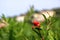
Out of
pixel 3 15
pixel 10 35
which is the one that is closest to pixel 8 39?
pixel 10 35

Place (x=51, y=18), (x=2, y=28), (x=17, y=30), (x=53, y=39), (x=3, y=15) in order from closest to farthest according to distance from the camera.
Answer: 1. (x=53, y=39)
2. (x=51, y=18)
3. (x=3, y=15)
4. (x=17, y=30)
5. (x=2, y=28)

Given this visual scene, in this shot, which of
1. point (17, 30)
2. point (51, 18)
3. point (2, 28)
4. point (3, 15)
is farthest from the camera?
point (2, 28)

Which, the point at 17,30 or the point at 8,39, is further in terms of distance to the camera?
the point at 17,30

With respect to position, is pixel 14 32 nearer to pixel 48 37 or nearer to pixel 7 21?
pixel 7 21

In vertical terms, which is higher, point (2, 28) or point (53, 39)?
point (53, 39)

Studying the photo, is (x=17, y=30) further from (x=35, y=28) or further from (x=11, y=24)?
(x=35, y=28)

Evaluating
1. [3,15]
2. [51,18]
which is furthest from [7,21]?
[51,18]

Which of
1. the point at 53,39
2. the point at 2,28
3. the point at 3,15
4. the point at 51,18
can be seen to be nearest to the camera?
the point at 53,39

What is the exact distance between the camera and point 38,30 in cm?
124

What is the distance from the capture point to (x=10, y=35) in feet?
5.62

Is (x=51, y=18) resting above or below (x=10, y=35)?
above

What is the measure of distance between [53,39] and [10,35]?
0.58 meters

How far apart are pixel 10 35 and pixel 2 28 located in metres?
0.45

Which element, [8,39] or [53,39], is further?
[8,39]
